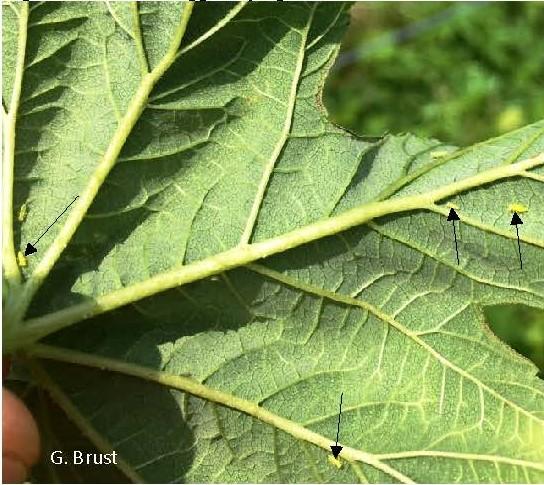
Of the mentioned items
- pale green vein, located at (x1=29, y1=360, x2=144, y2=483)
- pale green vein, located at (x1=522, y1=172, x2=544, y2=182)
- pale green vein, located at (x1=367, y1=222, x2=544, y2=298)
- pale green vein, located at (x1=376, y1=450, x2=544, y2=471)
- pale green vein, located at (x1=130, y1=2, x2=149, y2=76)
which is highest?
pale green vein, located at (x1=130, y1=2, x2=149, y2=76)

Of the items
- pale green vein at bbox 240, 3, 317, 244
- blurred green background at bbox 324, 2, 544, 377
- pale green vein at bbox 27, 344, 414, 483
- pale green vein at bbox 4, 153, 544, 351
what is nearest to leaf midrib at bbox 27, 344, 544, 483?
pale green vein at bbox 27, 344, 414, 483

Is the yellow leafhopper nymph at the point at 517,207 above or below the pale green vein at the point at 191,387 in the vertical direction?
above

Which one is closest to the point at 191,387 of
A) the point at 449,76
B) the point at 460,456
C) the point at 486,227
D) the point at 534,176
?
the point at 460,456

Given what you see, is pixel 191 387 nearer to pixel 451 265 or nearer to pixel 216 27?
pixel 451 265

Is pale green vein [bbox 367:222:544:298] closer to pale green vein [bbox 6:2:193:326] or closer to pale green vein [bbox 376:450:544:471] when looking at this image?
pale green vein [bbox 376:450:544:471]

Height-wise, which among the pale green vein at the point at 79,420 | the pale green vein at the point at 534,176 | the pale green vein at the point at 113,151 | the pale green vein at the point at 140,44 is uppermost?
the pale green vein at the point at 140,44

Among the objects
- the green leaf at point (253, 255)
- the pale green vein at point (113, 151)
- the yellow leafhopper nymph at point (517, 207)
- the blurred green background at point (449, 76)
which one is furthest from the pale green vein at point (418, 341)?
the blurred green background at point (449, 76)

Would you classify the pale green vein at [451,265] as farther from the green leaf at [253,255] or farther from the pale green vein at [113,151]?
the pale green vein at [113,151]
